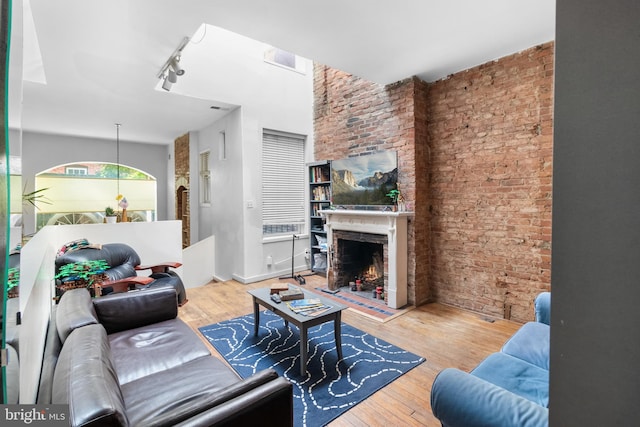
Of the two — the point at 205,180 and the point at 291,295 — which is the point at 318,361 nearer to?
the point at 291,295

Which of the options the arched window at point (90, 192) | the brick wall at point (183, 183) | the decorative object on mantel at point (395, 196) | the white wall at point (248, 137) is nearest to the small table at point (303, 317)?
the decorative object on mantel at point (395, 196)

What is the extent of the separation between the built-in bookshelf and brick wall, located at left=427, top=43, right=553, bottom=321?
6.00 ft

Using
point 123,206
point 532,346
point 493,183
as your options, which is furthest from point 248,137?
point 532,346

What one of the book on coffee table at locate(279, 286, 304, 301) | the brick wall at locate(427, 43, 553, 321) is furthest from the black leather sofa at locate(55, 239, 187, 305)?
the brick wall at locate(427, 43, 553, 321)

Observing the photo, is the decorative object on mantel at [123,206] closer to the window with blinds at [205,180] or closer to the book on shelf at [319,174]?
the window with blinds at [205,180]

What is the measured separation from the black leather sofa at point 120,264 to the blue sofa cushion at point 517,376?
9.30 feet

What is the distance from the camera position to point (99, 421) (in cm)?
90

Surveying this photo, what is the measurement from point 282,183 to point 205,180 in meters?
1.88

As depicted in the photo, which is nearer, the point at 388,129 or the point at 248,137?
the point at 388,129

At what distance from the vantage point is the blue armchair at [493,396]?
1076 millimetres

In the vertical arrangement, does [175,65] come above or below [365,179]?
above

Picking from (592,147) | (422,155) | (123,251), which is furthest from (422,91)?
(123,251)

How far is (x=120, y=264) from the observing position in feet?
12.0

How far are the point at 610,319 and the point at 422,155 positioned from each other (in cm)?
349
